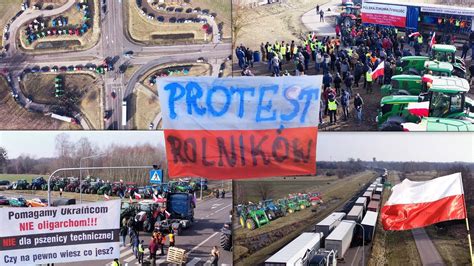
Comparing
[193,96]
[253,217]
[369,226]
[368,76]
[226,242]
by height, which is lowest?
[226,242]

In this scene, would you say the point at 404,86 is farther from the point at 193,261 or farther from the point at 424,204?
the point at 193,261

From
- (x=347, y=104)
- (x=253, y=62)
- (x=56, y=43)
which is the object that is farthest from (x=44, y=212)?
(x=347, y=104)

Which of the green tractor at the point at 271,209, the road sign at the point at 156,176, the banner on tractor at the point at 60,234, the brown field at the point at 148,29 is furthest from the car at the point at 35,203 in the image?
the green tractor at the point at 271,209

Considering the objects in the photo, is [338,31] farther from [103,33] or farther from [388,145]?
[103,33]

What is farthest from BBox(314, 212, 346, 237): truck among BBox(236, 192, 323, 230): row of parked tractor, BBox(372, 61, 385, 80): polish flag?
BBox(372, 61, 385, 80): polish flag

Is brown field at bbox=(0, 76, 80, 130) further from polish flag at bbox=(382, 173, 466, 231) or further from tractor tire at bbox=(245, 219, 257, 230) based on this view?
polish flag at bbox=(382, 173, 466, 231)

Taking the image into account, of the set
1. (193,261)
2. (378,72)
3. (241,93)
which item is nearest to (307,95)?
(241,93)

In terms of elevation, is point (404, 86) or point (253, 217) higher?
point (404, 86)
